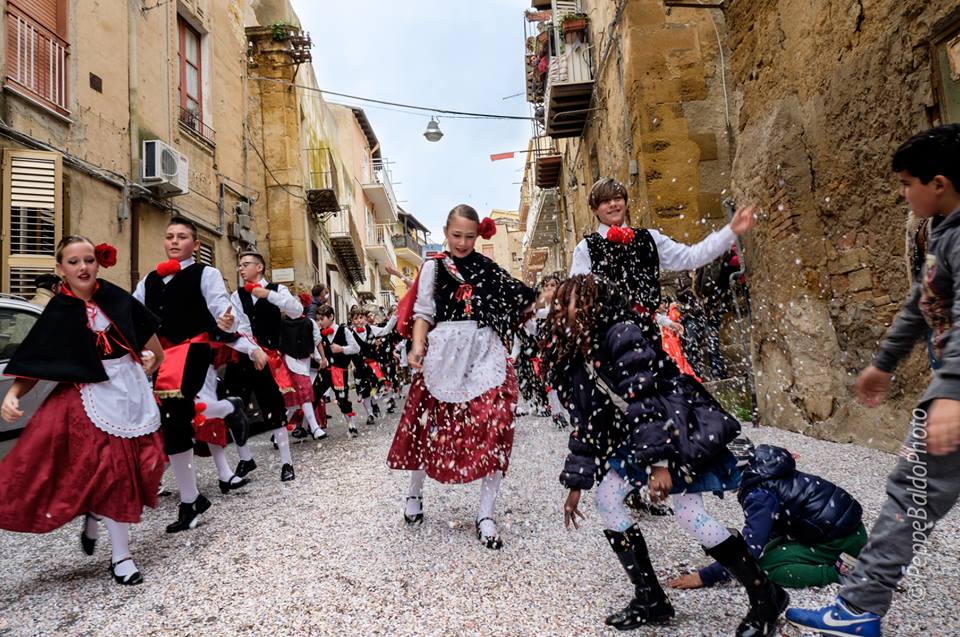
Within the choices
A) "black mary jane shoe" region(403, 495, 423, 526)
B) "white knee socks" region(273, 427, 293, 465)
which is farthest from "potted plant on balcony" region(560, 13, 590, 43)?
"black mary jane shoe" region(403, 495, 423, 526)

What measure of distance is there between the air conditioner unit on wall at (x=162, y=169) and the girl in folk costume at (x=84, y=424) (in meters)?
7.92

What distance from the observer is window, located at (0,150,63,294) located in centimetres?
766

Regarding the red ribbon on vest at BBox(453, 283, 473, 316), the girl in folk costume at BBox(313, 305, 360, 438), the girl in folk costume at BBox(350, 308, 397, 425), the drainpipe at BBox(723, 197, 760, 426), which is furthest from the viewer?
the girl in folk costume at BBox(350, 308, 397, 425)

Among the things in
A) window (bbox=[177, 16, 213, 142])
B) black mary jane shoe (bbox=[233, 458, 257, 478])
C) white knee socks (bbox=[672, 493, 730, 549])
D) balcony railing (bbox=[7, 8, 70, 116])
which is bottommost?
black mary jane shoe (bbox=[233, 458, 257, 478])

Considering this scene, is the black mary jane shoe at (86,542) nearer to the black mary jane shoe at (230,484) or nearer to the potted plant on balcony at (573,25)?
the black mary jane shoe at (230,484)

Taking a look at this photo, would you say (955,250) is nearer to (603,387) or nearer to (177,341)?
(603,387)

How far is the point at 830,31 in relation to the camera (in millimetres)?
5109

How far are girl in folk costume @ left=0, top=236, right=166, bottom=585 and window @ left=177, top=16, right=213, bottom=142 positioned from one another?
10668 millimetres

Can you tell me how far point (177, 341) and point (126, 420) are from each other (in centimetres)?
108

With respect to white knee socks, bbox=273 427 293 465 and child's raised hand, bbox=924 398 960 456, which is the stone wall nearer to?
child's raised hand, bbox=924 398 960 456

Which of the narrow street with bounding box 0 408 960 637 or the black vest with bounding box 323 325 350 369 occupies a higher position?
the black vest with bounding box 323 325 350 369

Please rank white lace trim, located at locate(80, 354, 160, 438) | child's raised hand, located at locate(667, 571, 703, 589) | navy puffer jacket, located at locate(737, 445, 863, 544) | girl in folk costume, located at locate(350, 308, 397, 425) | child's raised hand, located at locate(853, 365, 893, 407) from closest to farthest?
child's raised hand, located at locate(853, 365, 893, 407)
navy puffer jacket, located at locate(737, 445, 863, 544)
child's raised hand, located at locate(667, 571, 703, 589)
white lace trim, located at locate(80, 354, 160, 438)
girl in folk costume, located at locate(350, 308, 397, 425)

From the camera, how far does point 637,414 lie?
218 centimetres

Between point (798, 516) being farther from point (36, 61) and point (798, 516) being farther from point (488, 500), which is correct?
point (36, 61)
